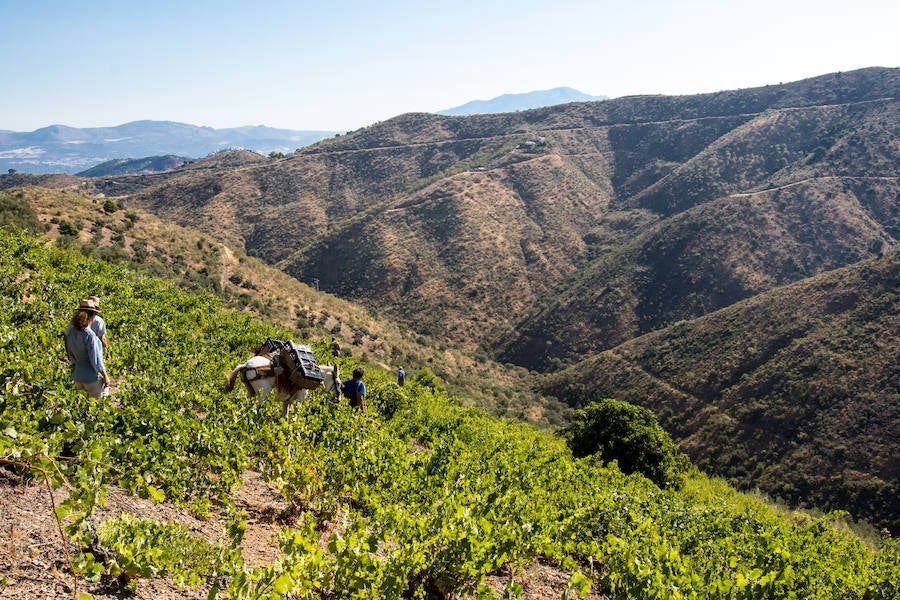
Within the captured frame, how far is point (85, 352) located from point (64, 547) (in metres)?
3.84

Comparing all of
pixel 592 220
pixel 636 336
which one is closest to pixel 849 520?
Answer: pixel 636 336

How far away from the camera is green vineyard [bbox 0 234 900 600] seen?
389cm

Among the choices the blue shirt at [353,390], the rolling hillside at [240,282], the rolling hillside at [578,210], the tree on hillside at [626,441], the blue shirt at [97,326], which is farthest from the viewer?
the rolling hillside at [578,210]

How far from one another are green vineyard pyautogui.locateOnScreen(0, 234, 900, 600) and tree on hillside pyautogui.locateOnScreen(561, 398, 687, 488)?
7881 millimetres

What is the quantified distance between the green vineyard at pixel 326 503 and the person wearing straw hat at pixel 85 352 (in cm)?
33

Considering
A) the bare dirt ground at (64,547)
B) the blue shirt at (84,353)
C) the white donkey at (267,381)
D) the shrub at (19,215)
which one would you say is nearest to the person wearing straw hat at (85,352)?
the blue shirt at (84,353)

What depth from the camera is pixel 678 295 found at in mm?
56406

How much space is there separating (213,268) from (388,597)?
35.5 meters

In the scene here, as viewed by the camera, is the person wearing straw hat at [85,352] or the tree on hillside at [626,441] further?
the tree on hillside at [626,441]

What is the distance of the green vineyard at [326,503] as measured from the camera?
153 inches

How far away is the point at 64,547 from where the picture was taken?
3.53 m

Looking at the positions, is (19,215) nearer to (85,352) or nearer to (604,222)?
(85,352)

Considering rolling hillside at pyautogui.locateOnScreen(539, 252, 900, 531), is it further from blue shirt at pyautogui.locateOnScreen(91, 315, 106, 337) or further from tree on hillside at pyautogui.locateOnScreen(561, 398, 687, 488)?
blue shirt at pyautogui.locateOnScreen(91, 315, 106, 337)

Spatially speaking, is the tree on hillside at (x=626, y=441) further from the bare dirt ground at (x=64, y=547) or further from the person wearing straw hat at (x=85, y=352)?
the person wearing straw hat at (x=85, y=352)
